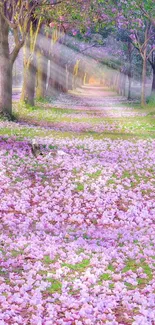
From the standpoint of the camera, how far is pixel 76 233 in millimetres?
9656

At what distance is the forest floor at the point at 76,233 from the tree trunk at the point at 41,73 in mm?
23348

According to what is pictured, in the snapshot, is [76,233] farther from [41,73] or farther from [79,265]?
[41,73]

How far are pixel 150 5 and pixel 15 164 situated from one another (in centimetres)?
1777

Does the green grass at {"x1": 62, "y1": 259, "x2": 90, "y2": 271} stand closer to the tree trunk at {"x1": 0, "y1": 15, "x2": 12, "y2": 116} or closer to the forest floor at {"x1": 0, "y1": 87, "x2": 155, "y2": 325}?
the forest floor at {"x1": 0, "y1": 87, "x2": 155, "y2": 325}

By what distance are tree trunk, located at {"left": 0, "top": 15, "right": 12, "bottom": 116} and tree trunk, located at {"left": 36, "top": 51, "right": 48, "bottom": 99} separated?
16.2m

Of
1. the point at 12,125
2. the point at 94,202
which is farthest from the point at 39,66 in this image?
the point at 94,202

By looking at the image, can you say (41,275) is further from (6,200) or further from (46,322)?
(6,200)

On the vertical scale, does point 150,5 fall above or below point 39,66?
above

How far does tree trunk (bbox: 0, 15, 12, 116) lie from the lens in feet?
82.3

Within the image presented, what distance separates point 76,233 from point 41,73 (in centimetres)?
3566

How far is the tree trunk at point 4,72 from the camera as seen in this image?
2509 cm

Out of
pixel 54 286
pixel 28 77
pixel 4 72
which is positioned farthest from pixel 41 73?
pixel 54 286

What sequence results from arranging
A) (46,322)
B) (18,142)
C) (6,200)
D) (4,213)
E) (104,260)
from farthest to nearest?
(18,142), (6,200), (4,213), (104,260), (46,322)

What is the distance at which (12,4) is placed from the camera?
24797 mm
